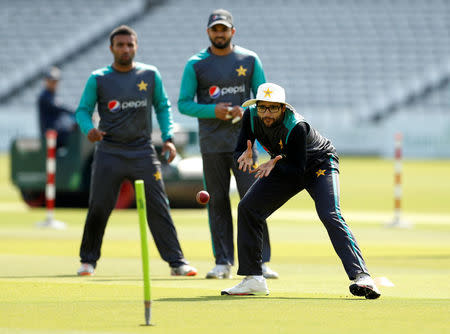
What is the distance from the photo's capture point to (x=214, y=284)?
9492 mm

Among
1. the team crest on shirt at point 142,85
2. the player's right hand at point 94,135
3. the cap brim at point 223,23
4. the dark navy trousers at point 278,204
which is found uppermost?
the cap brim at point 223,23

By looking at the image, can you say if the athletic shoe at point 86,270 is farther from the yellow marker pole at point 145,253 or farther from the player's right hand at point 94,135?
the yellow marker pole at point 145,253

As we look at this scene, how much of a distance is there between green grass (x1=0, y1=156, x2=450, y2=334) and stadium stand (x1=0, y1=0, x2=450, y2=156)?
26.6m

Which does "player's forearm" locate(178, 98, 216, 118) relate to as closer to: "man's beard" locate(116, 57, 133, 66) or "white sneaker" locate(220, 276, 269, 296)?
"man's beard" locate(116, 57, 133, 66)

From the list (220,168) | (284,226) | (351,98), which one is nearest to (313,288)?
(220,168)

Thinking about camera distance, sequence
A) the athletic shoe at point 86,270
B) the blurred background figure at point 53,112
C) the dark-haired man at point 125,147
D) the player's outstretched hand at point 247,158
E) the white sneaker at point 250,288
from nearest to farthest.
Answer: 1. the player's outstretched hand at point 247,158
2. the white sneaker at point 250,288
3. the athletic shoe at point 86,270
4. the dark-haired man at point 125,147
5. the blurred background figure at point 53,112

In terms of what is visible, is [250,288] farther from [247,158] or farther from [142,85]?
[142,85]

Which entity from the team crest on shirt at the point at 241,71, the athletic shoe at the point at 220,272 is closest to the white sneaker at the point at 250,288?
the athletic shoe at the point at 220,272

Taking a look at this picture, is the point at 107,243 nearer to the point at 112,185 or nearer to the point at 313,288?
the point at 112,185

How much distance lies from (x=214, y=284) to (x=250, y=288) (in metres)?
1.05

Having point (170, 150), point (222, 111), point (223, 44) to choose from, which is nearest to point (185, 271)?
point (170, 150)

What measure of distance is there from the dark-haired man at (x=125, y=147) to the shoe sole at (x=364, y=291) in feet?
7.76

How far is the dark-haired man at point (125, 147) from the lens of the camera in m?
10.3

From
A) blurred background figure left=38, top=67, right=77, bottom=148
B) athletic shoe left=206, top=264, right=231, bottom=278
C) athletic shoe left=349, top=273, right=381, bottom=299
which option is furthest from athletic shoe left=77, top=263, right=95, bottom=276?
blurred background figure left=38, top=67, right=77, bottom=148
